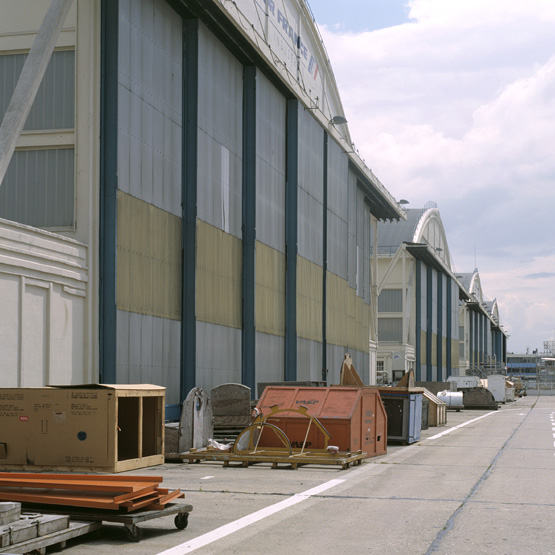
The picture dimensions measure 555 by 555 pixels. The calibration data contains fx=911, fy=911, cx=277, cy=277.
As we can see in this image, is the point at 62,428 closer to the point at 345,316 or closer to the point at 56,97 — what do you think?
the point at 56,97

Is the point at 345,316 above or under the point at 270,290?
under

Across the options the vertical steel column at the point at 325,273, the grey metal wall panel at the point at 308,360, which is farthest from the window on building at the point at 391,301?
the grey metal wall panel at the point at 308,360

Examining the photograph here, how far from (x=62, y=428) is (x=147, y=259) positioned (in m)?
9.29

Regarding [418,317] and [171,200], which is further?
[418,317]

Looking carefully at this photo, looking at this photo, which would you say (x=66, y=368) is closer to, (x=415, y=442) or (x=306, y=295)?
(x=415, y=442)

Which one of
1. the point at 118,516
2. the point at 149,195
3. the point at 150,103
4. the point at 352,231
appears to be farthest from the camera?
the point at 352,231

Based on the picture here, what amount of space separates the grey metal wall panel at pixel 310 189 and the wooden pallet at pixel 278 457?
2032 centimetres

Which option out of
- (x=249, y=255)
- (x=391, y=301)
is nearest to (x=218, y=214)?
(x=249, y=255)

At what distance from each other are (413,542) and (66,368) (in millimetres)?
12696

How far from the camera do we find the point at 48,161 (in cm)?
2169

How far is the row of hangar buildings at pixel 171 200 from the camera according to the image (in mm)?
20812

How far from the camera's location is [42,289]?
19625 mm

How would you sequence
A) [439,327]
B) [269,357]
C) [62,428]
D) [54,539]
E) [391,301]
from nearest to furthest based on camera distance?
[54,539]
[62,428]
[269,357]
[391,301]
[439,327]

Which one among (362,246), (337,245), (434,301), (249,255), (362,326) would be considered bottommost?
(362,326)
